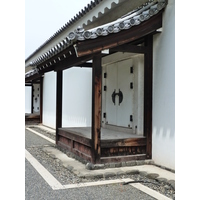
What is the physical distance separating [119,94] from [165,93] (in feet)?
6.27

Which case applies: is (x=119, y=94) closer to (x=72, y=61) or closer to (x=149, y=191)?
(x=72, y=61)

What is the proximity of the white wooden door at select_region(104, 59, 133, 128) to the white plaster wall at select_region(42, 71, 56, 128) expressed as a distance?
4782 millimetres

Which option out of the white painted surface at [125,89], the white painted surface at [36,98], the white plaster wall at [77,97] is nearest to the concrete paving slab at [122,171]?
the white painted surface at [125,89]

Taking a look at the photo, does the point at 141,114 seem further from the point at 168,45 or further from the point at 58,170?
Answer: the point at 58,170

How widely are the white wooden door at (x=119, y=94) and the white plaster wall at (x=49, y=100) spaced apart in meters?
4.78

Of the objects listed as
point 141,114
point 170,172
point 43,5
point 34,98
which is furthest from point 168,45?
point 34,98

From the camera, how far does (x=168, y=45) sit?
4750mm

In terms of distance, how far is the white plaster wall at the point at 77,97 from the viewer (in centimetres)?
947

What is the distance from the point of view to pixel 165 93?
4.81 metres

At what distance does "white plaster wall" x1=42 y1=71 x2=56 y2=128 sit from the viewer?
37.8ft

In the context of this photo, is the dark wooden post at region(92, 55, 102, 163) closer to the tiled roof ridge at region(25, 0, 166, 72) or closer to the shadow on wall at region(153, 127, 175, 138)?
the tiled roof ridge at region(25, 0, 166, 72)
